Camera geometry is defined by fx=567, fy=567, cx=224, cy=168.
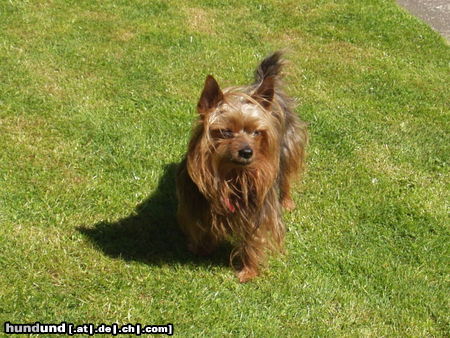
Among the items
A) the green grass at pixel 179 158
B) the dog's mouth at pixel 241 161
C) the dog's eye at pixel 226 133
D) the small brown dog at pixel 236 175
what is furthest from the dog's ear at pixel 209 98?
the green grass at pixel 179 158

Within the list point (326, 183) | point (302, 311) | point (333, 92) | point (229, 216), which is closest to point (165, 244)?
point (229, 216)

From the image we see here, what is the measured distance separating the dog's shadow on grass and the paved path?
7839 millimetres

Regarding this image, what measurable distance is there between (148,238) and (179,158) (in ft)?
4.67

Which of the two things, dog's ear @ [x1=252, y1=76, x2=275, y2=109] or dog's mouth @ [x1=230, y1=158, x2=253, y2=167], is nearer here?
dog's mouth @ [x1=230, y1=158, x2=253, y2=167]

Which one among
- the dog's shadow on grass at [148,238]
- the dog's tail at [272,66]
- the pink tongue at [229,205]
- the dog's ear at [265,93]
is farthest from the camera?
the dog's tail at [272,66]

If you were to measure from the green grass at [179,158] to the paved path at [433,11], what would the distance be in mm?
976

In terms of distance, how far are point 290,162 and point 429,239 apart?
1.66 meters

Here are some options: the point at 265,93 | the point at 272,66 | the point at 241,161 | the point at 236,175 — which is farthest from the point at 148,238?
the point at 272,66

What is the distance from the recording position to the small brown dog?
4195 mm

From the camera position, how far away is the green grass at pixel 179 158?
15.5ft

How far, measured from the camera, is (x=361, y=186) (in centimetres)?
653

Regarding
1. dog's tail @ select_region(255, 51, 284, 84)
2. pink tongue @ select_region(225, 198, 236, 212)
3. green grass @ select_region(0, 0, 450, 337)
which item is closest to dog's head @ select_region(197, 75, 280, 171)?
pink tongue @ select_region(225, 198, 236, 212)

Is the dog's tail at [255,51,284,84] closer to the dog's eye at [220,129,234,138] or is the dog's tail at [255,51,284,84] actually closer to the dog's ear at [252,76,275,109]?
the dog's ear at [252,76,275,109]

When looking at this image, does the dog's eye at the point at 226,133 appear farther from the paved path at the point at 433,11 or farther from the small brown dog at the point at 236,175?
the paved path at the point at 433,11
